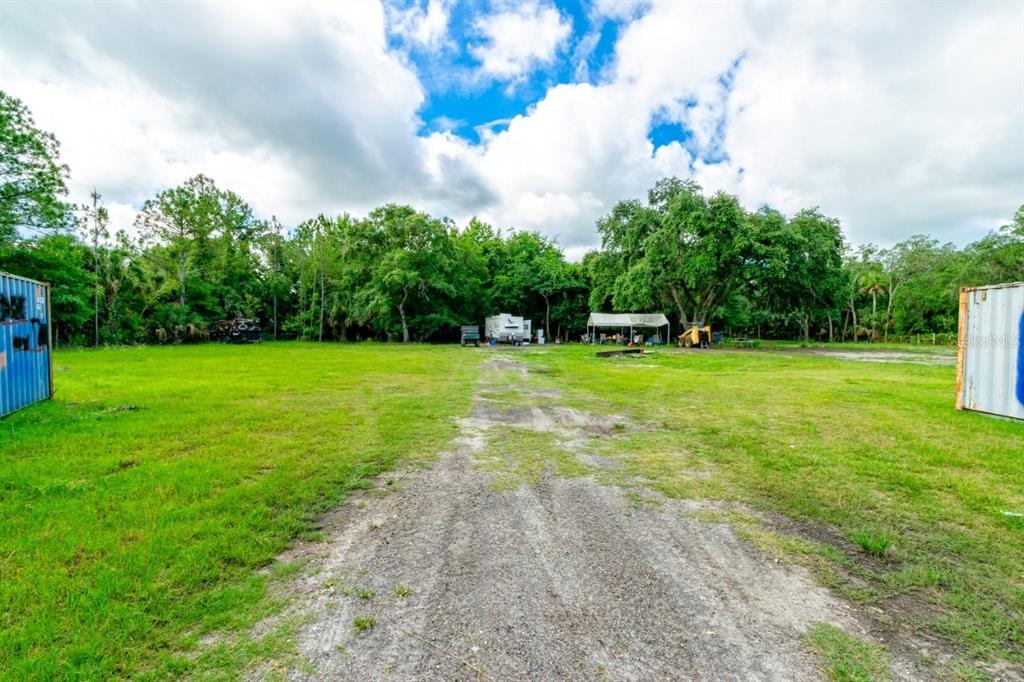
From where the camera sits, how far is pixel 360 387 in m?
11.0

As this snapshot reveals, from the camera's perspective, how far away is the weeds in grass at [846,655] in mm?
2033

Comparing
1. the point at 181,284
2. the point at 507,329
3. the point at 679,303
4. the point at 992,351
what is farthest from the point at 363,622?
the point at 181,284

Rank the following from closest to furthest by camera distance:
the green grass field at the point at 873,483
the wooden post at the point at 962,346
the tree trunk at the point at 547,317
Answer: the green grass field at the point at 873,483 → the wooden post at the point at 962,346 → the tree trunk at the point at 547,317

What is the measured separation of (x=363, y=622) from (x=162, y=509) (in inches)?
98.3

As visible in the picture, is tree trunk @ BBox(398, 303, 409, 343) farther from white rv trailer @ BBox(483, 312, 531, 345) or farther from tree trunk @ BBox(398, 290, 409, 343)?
white rv trailer @ BBox(483, 312, 531, 345)

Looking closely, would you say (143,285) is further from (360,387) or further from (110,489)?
(110,489)

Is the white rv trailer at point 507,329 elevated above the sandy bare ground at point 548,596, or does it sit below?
above

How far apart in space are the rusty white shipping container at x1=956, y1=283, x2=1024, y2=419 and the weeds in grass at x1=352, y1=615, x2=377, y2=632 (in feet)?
33.1

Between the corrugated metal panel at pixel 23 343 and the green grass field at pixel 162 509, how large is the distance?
21.6 inches

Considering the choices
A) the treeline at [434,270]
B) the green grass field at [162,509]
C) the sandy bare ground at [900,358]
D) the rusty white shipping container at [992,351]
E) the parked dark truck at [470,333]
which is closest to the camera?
the green grass field at [162,509]

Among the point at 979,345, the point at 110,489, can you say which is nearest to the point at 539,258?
the point at 979,345

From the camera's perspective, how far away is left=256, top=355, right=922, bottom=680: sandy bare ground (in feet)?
6.81

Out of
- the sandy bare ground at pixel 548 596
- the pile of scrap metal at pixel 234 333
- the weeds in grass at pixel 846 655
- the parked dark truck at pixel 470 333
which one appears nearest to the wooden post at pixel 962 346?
the sandy bare ground at pixel 548 596

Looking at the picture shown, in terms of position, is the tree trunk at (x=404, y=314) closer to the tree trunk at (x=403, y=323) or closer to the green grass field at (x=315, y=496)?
the tree trunk at (x=403, y=323)
